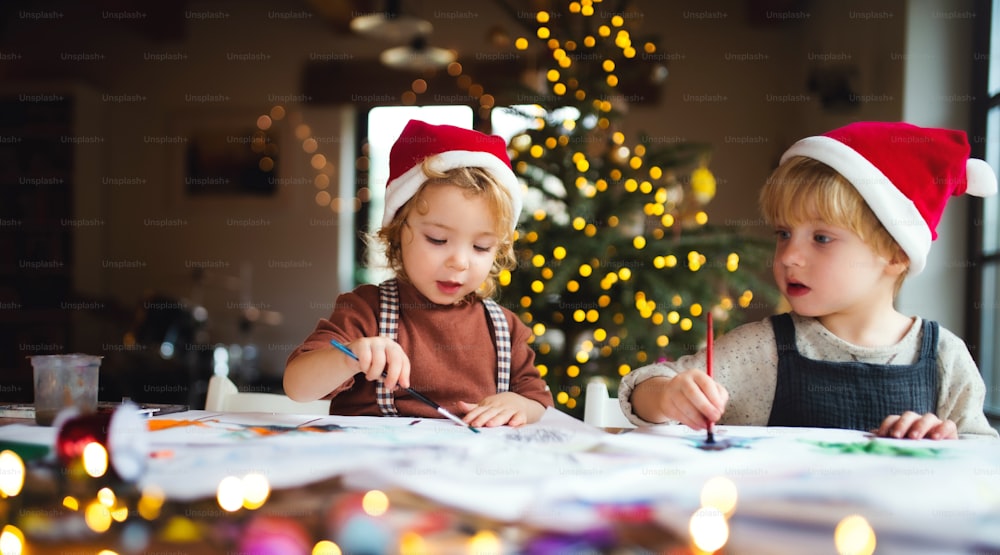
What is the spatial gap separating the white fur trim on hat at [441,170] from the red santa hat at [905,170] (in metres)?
0.48

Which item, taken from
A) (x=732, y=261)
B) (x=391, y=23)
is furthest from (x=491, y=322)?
(x=391, y=23)

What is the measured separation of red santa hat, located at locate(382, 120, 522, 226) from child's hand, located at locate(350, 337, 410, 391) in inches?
14.7

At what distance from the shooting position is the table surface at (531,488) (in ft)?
1.39

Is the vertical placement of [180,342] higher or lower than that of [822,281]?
lower

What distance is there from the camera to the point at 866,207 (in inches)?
42.5

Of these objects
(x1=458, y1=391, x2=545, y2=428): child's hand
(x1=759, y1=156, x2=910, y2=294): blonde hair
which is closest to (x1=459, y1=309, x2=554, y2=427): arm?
(x1=458, y1=391, x2=545, y2=428): child's hand

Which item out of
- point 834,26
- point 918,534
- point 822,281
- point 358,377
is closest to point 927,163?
point 822,281

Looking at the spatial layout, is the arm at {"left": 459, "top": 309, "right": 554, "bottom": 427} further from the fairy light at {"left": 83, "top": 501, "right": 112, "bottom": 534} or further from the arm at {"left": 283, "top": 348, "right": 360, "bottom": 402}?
the fairy light at {"left": 83, "top": 501, "right": 112, "bottom": 534}

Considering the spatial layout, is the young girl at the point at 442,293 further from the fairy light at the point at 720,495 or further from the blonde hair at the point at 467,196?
the fairy light at the point at 720,495

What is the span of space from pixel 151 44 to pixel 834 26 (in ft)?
14.4

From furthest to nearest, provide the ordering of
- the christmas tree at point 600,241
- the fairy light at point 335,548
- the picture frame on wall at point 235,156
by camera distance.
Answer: the picture frame on wall at point 235,156 < the christmas tree at point 600,241 < the fairy light at point 335,548

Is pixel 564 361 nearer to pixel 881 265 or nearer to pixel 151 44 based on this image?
pixel 881 265

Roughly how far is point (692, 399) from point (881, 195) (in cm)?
49

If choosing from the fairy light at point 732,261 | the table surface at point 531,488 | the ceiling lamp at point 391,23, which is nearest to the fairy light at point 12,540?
the table surface at point 531,488
